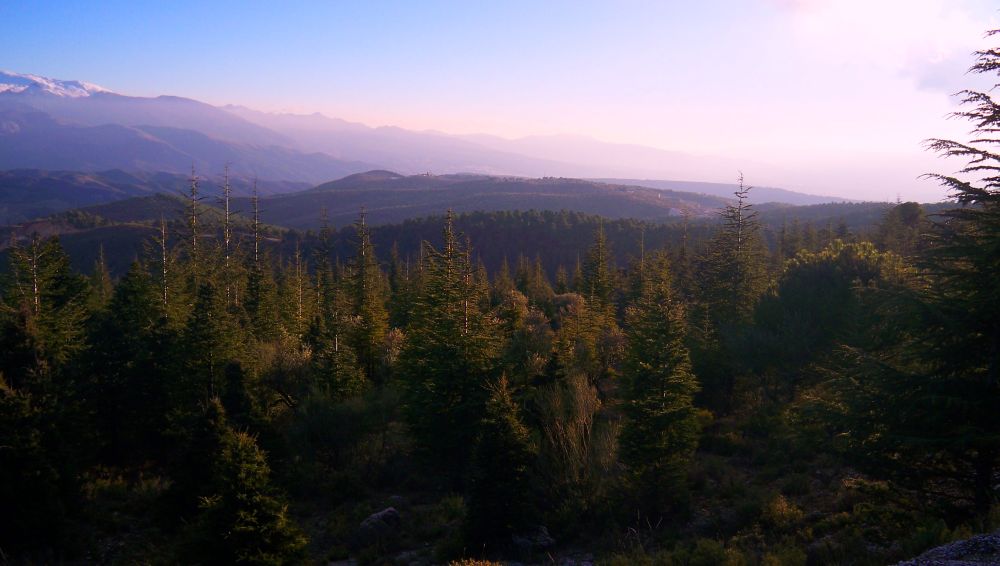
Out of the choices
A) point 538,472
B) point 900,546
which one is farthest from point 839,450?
point 538,472

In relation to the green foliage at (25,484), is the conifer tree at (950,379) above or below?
above

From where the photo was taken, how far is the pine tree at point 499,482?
12844 millimetres

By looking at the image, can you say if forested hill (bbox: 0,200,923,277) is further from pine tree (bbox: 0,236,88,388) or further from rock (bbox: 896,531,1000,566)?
rock (bbox: 896,531,1000,566)

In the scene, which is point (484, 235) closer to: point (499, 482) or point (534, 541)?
point (499, 482)

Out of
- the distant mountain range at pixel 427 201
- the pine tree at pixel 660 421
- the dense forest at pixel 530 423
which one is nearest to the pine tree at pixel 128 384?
the dense forest at pixel 530 423

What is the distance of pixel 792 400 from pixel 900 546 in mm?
12253

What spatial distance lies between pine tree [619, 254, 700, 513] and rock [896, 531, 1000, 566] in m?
6.92

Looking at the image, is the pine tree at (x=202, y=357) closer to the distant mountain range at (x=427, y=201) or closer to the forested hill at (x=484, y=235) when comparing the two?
the forested hill at (x=484, y=235)

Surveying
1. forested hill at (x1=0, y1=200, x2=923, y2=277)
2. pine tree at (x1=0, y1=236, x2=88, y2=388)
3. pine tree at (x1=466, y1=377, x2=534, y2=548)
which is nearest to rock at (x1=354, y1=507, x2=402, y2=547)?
pine tree at (x1=466, y1=377, x2=534, y2=548)

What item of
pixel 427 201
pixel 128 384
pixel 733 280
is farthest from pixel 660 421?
pixel 427 201

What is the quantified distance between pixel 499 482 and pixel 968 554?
27.9ft

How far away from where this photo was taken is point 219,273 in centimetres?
2817

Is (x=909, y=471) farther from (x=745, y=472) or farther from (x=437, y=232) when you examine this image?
(x=437, y=232)

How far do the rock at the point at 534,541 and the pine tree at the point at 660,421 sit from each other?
230 centimetres
